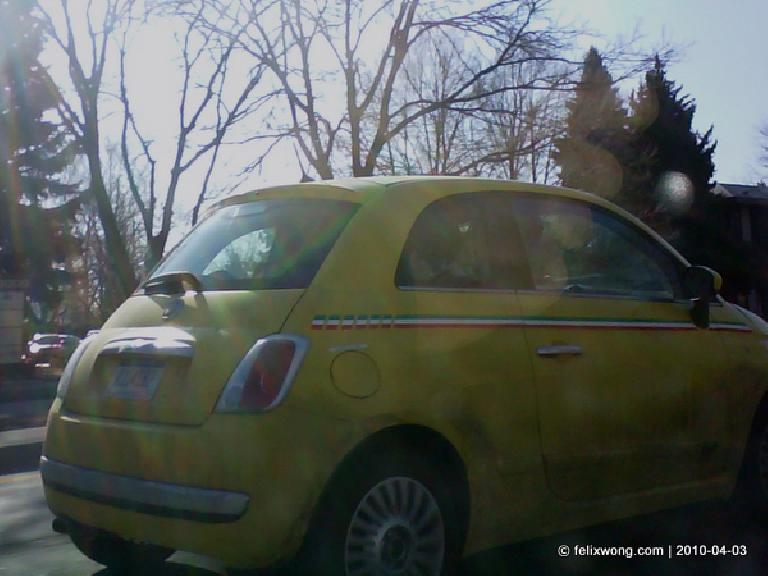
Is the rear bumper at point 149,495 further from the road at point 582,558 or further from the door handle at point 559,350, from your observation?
the door handle at point 559,350

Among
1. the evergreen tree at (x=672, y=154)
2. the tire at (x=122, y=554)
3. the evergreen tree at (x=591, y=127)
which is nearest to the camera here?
the tire at (x=122, y=554)

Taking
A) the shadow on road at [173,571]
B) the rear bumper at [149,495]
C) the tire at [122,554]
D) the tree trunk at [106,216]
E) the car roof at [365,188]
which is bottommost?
the shadow on road at [173,571]

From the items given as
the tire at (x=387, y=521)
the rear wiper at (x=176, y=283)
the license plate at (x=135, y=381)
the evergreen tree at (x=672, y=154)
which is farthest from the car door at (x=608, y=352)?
the evergreen tree at (x=672, y=154)

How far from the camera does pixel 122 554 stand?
15.4ft

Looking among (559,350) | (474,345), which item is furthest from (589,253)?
(474,345)

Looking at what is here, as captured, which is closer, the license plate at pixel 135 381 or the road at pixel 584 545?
the license plate at pixel 135 381

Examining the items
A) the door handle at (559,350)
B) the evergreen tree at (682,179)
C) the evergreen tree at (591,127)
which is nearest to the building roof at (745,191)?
the evergreen tree at (682,179)

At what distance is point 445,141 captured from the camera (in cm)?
2650

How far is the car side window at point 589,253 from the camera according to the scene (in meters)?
4.71

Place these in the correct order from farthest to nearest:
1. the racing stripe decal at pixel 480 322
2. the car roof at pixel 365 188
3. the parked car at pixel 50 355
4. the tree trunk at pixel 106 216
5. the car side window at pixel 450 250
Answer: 1. the parked car at pixel 50 355
2. the tree trunk at pixel 106 216
3. the car roof at pixel 365 188
4. the car side window at pixel 450 250
5. the racing stripe decal at pixel 480 322

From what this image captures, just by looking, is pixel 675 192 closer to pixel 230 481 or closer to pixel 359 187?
pixel 359 187

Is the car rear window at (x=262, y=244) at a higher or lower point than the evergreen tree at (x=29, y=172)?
lower

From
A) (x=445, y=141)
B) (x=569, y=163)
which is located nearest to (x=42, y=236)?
(x=445, y=141)

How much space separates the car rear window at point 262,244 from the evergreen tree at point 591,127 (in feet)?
54.8
